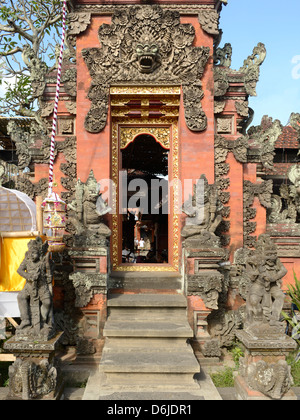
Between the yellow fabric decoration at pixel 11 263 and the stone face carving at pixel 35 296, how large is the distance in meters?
1.16

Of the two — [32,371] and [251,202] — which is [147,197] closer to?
[251,202]

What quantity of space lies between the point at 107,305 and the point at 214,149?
4.31 meters

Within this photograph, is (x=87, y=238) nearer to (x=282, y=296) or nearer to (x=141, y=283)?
(x=141, y=283)

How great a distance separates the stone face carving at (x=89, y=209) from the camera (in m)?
6.82

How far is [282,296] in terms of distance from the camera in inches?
201

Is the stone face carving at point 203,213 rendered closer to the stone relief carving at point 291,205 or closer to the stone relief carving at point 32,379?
the stone relief carving at point 291,205

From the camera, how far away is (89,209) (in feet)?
22.4

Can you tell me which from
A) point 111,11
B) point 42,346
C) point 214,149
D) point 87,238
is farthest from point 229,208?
point 111,11

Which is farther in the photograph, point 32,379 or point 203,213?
point 203,213

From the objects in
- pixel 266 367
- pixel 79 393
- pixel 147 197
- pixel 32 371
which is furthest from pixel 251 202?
pixel 147 197

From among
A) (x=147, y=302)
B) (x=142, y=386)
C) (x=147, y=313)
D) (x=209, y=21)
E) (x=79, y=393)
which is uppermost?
(x=209, y=21)

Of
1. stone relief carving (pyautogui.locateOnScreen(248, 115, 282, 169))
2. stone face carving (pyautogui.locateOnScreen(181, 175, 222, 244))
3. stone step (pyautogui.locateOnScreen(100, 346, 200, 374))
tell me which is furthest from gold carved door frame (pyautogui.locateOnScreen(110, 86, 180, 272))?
stone step (pyautogui.locateOnScreen(100, 346, 200, 374))

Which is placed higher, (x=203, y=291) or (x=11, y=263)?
(x=11, y=263)

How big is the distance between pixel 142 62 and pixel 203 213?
3758 millimetres
